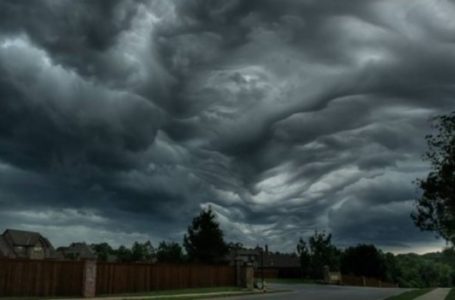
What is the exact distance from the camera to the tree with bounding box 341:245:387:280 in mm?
107375

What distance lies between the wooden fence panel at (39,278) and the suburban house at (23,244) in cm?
6468

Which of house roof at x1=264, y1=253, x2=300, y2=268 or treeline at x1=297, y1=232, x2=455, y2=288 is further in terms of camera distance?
house roof at x1=264, y1=253, x2=300, y2=268

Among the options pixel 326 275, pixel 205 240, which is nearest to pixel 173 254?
pixel 205 240

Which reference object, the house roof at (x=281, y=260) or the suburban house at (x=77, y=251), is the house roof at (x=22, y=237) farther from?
the house roof at (x=281, y=260)

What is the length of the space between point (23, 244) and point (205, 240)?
118 feet

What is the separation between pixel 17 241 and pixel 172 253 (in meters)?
26.8

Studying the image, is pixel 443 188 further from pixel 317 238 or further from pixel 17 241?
pixel 17 241

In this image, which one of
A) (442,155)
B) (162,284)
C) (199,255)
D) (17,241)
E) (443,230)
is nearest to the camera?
(442,155)

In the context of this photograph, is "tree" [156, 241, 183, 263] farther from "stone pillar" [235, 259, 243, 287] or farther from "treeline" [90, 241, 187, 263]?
"stone pillar" [235, 259, 243, 287]

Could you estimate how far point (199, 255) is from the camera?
9056 cm

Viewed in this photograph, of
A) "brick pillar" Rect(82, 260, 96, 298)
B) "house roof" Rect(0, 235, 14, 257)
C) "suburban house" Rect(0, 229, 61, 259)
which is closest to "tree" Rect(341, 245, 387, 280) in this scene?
"suburban house" Rect(0, 229, 61, 259)

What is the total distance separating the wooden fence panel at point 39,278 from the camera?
36.5 m

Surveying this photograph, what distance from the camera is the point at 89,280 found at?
133 ft

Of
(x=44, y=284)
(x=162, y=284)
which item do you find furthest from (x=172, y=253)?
(x=44, y=284)
